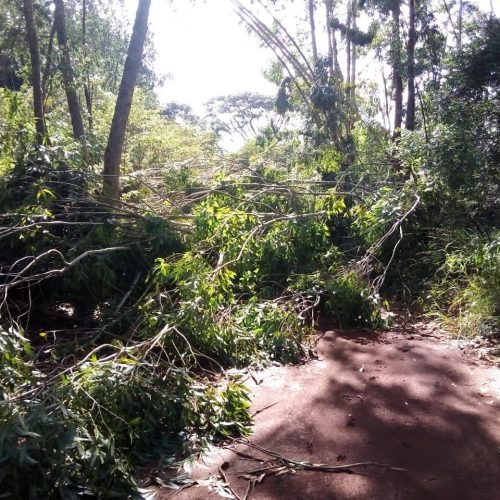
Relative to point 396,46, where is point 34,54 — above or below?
below

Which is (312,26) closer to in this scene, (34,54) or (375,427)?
(34,54)

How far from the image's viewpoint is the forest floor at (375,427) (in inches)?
119

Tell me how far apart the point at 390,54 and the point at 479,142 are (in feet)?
23.7

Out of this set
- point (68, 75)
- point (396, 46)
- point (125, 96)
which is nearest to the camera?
point (125, 96)

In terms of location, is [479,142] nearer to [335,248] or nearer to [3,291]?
[335,248]

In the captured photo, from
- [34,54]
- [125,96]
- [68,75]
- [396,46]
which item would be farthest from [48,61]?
[396,46]

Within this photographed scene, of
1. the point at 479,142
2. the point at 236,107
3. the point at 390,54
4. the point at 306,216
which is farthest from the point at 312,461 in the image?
→ the point at 236,107

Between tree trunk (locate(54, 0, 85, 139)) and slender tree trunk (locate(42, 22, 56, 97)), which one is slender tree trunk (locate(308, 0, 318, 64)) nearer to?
tree trunk (locate(54, 0, 85, 139))

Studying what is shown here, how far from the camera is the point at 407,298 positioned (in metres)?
6.82

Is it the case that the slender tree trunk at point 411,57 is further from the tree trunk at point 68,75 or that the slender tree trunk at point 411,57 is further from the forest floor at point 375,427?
the forest floor at point 375,427

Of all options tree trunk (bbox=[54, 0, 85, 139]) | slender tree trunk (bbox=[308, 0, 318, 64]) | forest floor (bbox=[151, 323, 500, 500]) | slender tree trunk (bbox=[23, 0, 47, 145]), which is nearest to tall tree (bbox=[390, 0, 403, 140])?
slender tree trunk (bbox=[308, 0, 318, 64])

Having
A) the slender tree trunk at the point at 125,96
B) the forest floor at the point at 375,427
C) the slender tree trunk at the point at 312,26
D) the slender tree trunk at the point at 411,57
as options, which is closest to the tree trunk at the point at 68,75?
the slender tree trunk at the point at 125,96

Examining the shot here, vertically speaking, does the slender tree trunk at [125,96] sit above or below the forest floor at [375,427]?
above

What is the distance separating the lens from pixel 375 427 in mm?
3727
